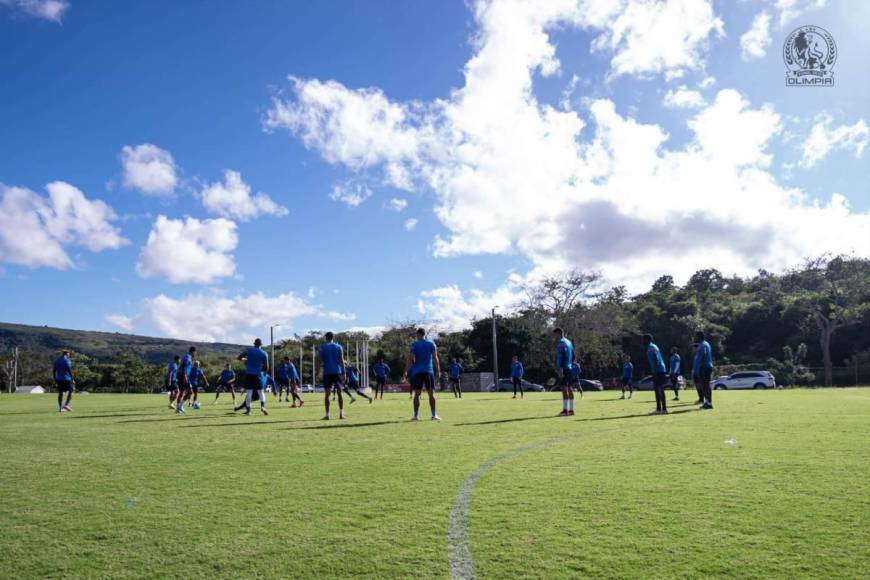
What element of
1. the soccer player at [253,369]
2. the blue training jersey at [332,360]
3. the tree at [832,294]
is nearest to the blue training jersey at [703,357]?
the blue training jersey at [332,360]

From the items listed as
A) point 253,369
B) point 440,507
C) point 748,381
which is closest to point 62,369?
point 253,369

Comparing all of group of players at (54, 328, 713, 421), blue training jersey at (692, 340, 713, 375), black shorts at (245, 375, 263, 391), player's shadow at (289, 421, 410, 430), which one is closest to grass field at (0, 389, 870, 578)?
player's shadow at (289, 421, 410, 430)

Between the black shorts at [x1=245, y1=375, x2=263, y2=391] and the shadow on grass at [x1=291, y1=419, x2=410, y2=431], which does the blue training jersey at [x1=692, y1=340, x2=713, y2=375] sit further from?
the black shorts at [x1=245, y1=375, x2=263, y2=391]

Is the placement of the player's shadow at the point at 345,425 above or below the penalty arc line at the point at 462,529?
below

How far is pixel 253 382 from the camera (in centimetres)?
1527

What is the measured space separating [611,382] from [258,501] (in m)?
53.7

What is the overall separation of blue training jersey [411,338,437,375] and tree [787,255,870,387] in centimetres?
5366

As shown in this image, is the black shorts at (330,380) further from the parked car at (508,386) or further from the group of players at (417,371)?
the parked car at (508,386)

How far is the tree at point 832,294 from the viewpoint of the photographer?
186 ft

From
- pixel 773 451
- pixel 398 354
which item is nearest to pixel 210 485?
pixel 773 451

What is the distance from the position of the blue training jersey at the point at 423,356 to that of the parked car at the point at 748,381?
126 ft

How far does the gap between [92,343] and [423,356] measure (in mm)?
148435

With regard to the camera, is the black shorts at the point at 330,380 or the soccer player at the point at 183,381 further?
the soccer player at the point at 183,381

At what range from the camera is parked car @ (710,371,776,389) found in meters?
43.4
